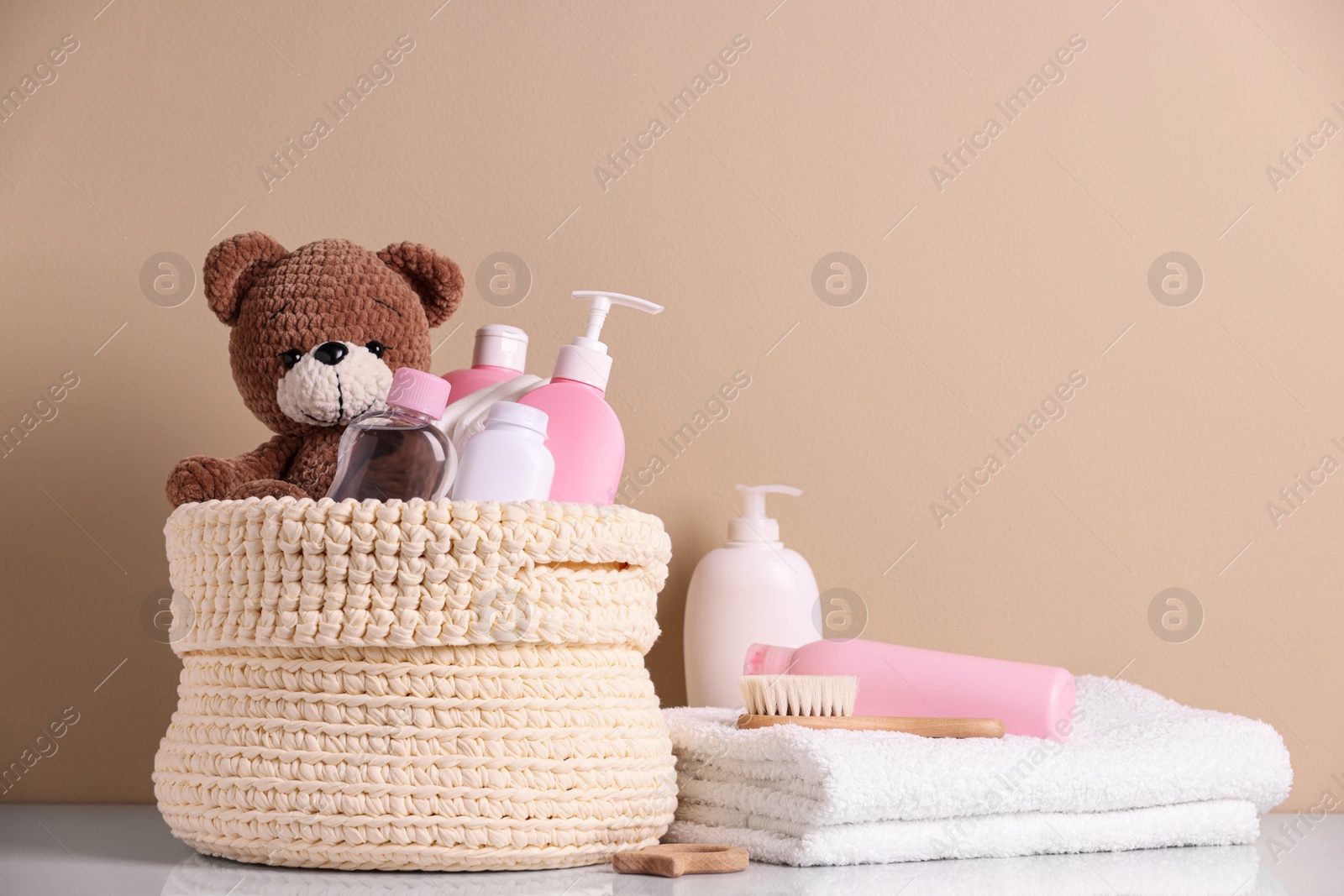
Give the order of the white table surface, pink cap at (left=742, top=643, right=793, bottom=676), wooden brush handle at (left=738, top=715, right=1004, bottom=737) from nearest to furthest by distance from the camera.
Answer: the white table surface
wooden brush handle at (left=738, top=715, right=1004, bottom=737)
pink cap at (left=742, top=643, right=793, bottom=676)

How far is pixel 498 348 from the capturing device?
2.58ft

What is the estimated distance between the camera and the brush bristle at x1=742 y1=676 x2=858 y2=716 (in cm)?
67

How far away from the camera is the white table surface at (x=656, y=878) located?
0.54 m

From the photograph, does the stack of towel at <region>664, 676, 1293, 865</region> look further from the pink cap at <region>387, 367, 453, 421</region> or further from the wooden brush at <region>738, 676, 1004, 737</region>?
the pink cap at <region>387, 367, 453, 421</region>

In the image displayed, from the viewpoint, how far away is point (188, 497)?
674mm

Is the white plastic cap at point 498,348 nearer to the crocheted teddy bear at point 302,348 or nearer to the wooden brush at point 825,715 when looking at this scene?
the crocheted teddy bear at point 302,348

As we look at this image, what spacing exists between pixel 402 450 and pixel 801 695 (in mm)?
293

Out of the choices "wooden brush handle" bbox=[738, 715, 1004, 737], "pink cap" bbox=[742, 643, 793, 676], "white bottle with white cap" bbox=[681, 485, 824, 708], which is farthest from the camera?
"white bottle with white cap" bbox=[681, 485, 824, 708]

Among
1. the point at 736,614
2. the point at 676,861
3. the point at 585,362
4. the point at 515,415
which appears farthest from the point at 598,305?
the point at 676,861

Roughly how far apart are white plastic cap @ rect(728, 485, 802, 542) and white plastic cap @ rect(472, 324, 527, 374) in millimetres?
240

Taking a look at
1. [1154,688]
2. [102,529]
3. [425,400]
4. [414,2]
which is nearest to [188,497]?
[425,400]

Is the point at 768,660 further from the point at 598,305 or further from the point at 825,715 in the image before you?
the point at 598,305

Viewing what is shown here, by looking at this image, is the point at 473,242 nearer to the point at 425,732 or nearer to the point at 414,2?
the point at 414,2

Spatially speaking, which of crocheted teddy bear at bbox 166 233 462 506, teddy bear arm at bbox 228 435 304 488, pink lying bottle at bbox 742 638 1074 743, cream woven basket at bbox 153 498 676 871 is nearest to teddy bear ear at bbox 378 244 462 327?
crocheted teddy bear at bbox 166 233 462 506
